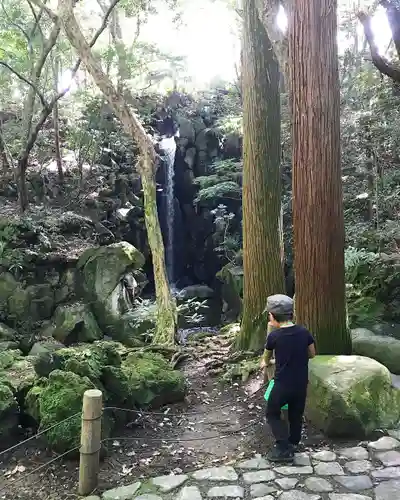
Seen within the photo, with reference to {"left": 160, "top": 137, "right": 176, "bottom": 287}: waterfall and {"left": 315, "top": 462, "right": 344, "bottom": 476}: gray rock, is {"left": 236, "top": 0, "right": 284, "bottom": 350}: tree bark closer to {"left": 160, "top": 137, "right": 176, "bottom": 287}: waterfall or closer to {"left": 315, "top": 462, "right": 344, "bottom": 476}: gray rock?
{"left": 315, "top": 462, "right": 344, "bottom": 476}: gray rock

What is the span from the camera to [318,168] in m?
5.00

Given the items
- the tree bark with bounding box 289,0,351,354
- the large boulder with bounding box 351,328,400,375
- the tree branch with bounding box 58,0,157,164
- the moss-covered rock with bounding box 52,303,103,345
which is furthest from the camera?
the moss-covered rock with bounding box 52,303,103,345

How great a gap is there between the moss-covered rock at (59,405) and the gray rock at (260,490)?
1493 mm

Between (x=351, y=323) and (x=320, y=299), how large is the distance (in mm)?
1991

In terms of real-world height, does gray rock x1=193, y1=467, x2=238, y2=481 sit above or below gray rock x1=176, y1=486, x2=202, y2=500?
above

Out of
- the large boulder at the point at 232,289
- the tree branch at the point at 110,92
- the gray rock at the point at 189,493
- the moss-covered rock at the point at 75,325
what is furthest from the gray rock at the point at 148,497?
the large boulder at the point at 232,289

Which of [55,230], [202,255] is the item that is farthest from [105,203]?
[202,255]

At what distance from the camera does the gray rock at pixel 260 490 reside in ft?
11.3

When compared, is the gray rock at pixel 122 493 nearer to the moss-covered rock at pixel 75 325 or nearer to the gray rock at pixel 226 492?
the gray rock at pixel 226 492

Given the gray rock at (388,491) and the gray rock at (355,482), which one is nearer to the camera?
the gray rock at (388,491)

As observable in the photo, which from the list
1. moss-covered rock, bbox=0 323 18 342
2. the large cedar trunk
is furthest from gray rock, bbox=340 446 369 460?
the large cedar trunk

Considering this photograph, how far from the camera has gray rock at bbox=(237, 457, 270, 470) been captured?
386 cm

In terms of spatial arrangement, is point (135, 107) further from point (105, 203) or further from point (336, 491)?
point (336, 491)

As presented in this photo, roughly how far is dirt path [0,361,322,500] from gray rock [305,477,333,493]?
0.65 m
